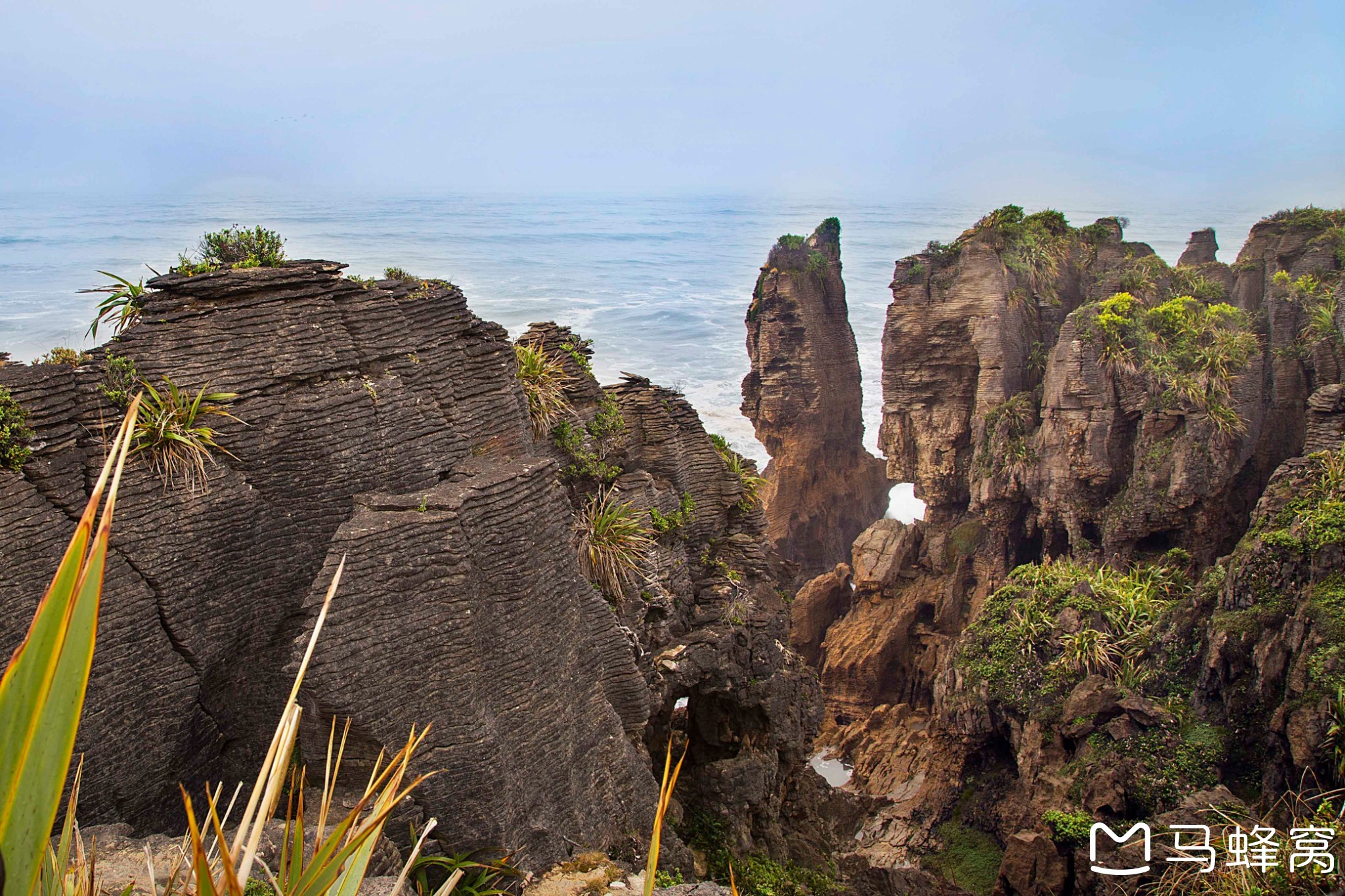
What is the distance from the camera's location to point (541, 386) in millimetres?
11734

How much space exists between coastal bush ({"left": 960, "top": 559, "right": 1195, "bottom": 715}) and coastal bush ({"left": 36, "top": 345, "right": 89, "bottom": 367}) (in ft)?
49.7

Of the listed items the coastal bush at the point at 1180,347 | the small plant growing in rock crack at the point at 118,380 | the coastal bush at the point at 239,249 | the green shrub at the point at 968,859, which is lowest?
the green shrub at the point at 968,859

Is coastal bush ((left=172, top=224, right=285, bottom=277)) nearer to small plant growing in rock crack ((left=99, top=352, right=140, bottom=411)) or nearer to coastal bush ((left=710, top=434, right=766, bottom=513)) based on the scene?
small plant growing in rock crack ((left=99, top=352, right=140, bottom=411))

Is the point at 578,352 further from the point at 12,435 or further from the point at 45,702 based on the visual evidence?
the point at 45,702

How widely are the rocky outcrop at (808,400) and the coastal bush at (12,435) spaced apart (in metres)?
26.0

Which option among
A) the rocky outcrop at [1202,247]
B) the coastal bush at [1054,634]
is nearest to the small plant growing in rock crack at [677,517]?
the coastal bush at [1054,634]

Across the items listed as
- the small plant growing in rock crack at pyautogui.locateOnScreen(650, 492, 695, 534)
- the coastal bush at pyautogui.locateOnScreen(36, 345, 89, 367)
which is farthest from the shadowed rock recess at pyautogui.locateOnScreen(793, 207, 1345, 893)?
the coastal bush at pyautogui.locateOnScreen(36, 345, 89, 367)

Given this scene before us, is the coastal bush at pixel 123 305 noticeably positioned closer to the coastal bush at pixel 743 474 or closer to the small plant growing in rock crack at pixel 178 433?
the small plant growing in rock crack at pixel 178 433

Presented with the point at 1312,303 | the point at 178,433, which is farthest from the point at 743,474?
the point at 1312,303

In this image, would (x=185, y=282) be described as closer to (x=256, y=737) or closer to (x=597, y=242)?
(x=256, y=737)

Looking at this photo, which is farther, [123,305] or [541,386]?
[541,386]

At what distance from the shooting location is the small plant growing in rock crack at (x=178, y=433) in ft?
25.5

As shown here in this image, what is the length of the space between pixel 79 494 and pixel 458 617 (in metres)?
3.15

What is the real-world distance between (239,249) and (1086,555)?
2102 centimetres
